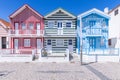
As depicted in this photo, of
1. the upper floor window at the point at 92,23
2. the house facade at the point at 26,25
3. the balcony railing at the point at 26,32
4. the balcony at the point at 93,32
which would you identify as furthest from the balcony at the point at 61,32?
the upper floor window at the point at 92,23

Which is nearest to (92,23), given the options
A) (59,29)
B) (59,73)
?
(59,29)

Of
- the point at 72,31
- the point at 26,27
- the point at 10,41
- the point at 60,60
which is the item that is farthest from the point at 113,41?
the point at 10,41

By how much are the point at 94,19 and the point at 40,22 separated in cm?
866

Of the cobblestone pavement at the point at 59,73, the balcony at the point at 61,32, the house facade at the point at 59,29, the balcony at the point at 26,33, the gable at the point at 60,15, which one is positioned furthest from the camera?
the gable at the point at 60,15

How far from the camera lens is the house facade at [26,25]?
20688 millimetres

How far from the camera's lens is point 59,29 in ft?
66.5

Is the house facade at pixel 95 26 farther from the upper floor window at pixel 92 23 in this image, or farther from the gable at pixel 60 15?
the gable at pixel 60 15

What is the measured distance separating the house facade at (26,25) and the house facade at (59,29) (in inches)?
44.5

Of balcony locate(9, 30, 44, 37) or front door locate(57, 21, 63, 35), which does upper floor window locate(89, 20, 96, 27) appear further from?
balcony locate(9, 30, 44, 37)

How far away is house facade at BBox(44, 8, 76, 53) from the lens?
20312 millimetres

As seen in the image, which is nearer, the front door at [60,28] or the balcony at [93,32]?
the balcony at [93,32]

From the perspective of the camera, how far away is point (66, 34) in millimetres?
20094

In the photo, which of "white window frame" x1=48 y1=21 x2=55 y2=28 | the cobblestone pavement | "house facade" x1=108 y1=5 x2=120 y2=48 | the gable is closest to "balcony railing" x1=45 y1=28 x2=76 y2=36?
"white window frame" x1=48 y1=21 x2=55 y2=28

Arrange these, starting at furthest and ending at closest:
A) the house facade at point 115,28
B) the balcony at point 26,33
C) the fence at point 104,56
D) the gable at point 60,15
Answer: the house facade at point 115,28 < the gable at point 60,15 < the balcony at point 26,33 < the fence at point 104,56
